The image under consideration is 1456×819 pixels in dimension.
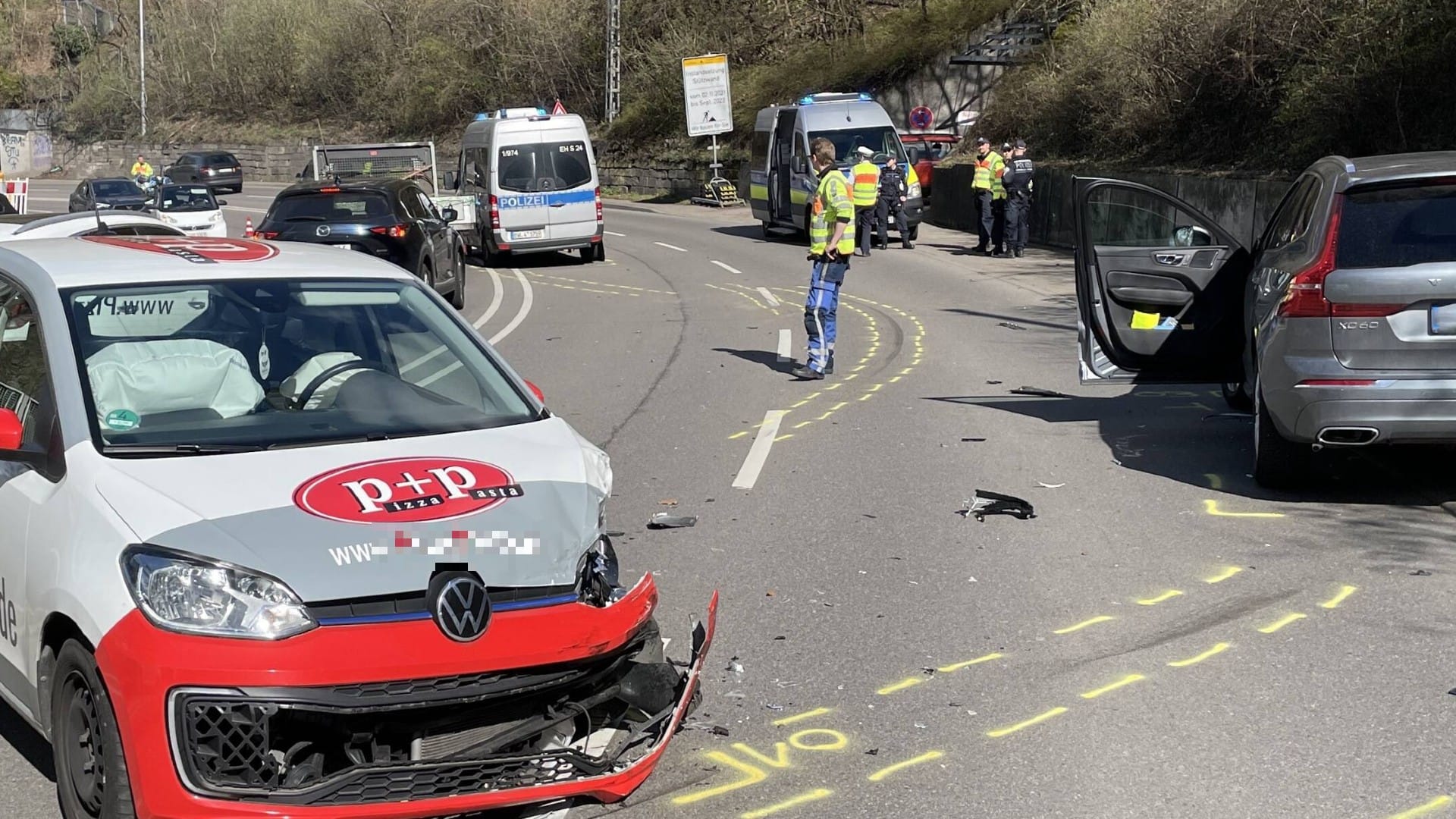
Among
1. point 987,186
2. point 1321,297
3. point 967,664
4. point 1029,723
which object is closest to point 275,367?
point 967,664

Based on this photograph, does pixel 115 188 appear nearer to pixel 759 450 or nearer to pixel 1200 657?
pixel 759 450

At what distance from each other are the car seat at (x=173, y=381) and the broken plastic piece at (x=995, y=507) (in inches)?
162

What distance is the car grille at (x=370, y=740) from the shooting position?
→ 366cm

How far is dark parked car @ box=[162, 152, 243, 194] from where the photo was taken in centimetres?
5500

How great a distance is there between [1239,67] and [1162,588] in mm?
21413

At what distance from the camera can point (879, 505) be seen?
27.0 feet

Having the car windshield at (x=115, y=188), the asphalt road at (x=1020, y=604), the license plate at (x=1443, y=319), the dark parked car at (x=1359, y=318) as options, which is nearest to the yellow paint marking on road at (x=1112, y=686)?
the asphalt road at (x=1020, y=604)

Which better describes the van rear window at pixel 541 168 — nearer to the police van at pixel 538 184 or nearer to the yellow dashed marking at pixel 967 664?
the police van at pixel 538 184

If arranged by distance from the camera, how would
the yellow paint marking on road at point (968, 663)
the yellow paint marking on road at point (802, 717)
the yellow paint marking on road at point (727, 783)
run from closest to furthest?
the yellow paint marking on road at point (727, 783) < the yellow paint marking on road at point (802, 717) < the yellow paint marking on road at point (968, 663)

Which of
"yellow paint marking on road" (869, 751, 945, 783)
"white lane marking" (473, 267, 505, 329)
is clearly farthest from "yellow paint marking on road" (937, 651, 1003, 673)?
"white lane marking" (473, 267, 505, 329)

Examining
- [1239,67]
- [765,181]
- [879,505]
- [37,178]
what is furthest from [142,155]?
[879,505]

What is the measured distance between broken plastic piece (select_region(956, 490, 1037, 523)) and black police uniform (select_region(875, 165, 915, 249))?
18395mm

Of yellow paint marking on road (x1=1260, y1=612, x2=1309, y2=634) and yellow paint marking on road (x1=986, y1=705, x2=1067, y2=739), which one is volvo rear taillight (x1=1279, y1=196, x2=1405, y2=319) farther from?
yellow paint marking on road (x1=986, y1=705, x2=1067, y2=739)

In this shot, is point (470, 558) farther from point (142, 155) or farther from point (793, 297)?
point (142, 155)
